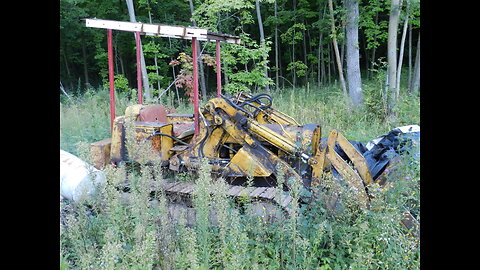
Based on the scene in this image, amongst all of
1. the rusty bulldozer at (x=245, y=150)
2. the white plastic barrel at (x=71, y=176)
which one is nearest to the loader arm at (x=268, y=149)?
the rusty bulldozer at (x=245, y=150)

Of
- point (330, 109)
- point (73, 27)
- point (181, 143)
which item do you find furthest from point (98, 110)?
point (73, 27)

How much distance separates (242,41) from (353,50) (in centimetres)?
413

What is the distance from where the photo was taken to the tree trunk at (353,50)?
431 inches

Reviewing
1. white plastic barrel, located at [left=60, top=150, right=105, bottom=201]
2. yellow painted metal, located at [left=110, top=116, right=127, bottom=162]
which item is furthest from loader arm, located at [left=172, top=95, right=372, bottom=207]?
white plastic barrel, located at [left=60, top=150, right=105, bottom=201]

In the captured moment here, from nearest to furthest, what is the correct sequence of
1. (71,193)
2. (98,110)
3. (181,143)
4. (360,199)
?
1. (360,199)
2. (71,193)
3. (181,143)
4. (98,110)

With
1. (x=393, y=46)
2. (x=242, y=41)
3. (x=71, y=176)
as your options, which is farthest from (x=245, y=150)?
(x=242, y=41)

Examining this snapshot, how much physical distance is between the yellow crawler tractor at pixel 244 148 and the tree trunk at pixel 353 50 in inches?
253

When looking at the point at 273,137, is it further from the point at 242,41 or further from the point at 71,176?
the point at 242,41

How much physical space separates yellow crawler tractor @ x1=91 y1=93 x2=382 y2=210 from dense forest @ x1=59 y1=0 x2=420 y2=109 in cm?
470

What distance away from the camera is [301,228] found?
11.4 feet

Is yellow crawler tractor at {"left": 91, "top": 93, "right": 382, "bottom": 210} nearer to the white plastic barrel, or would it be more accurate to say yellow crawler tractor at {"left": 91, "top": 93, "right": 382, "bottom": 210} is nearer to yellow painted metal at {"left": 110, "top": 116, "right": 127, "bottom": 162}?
yellow painted metal at {"left": 110, "top": 116, "right": 127, "bottom": 162}
